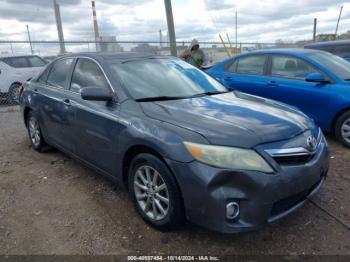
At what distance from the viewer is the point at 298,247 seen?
2828 millimetres

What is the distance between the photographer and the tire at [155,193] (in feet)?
9.07

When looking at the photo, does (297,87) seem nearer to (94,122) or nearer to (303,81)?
(303,81)

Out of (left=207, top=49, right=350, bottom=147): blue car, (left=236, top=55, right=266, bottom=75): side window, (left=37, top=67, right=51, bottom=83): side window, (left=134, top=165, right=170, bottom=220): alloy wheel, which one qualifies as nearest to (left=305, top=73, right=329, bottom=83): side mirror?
(left=207, top=49, right=350, bottom=147): blue car

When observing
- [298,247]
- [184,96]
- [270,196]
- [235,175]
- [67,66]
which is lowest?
[298,247]

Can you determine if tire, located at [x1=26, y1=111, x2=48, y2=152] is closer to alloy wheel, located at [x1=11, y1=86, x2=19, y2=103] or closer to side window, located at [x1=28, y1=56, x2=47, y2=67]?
alloy wheel, located at [x1=11, y1=86, x2=19, y2=103]

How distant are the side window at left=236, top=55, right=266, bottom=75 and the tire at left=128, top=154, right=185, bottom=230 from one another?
3872mm

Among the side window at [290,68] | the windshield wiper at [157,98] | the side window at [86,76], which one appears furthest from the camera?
the side window at [290,68]

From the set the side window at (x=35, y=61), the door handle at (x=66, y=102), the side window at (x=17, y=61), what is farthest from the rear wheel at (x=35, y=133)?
the side window at (x=35, y=61)

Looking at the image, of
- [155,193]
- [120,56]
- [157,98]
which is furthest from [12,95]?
[155,193]

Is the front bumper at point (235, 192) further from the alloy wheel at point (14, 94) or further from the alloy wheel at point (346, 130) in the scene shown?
the alloy wheel at point (14, 94)

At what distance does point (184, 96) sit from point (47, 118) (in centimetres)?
213

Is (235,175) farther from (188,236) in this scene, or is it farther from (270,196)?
(188,236)

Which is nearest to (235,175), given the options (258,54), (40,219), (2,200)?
(40,219)

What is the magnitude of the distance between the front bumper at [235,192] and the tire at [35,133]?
10.3 feet
